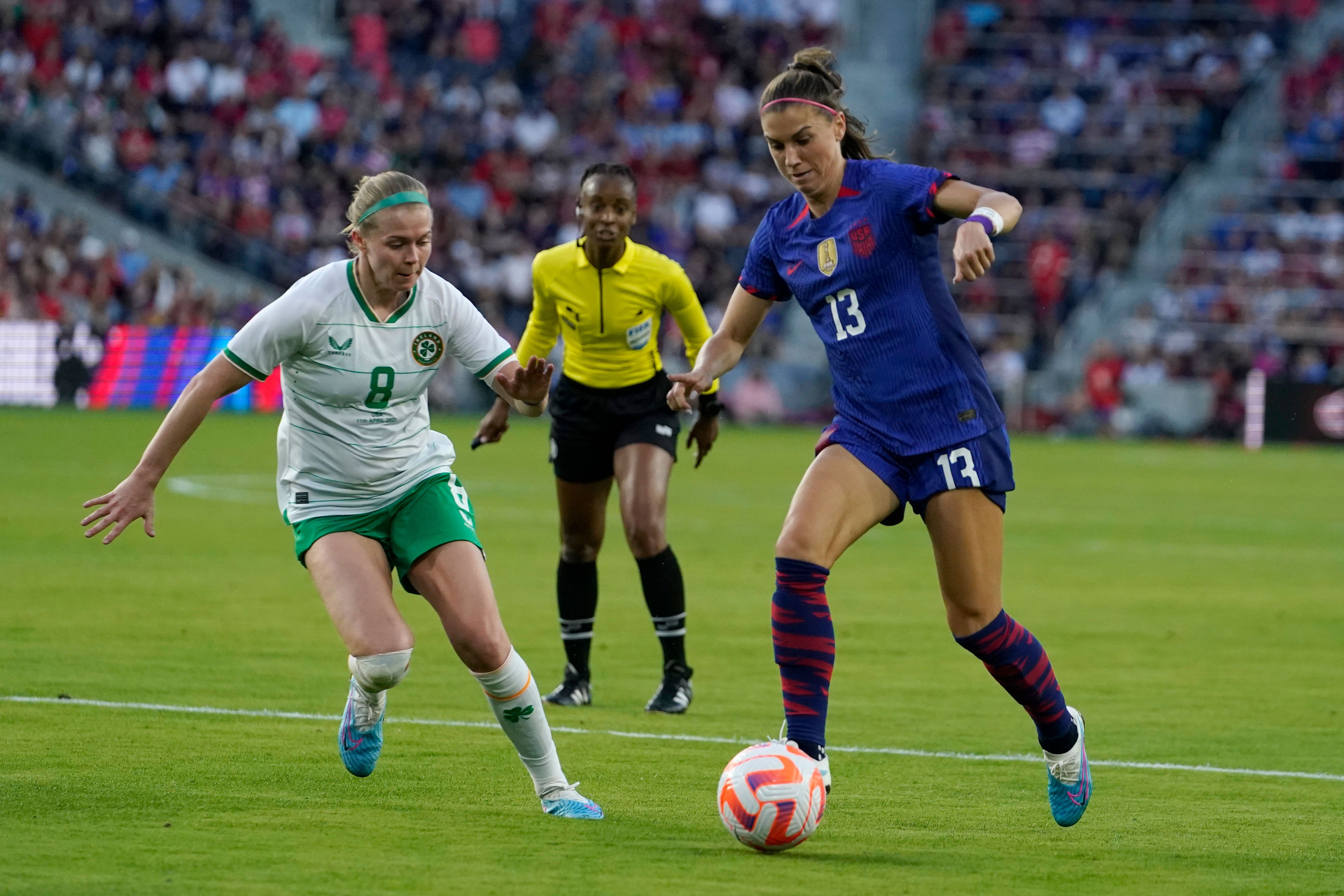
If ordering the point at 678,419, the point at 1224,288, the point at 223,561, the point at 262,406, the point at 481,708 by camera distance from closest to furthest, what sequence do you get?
the point at 481,708
the point at 678,419
the point at 223,561
the point at 262,406
the point at 1224,288

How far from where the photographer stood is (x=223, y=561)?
44.6 feet

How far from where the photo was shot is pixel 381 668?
610 cm

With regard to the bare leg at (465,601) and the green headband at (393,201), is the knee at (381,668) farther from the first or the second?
the green headband at (393,201)

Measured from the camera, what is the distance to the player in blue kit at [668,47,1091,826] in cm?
595

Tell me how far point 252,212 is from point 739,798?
28.4 meters

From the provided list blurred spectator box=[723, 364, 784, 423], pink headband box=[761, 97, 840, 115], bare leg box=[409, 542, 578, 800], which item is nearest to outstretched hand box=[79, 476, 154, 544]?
bare leg box=[409, 542, 578, 800]

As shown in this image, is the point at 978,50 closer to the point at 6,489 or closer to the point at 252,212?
the point at 252,212

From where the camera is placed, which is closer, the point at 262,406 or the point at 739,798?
the point at 739,798

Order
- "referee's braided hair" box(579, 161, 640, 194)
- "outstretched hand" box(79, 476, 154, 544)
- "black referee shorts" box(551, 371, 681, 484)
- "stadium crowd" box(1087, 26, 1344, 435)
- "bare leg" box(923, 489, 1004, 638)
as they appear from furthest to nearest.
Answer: "stadium crowd" box(1087, 26, 1344, 435), "black referee shorts" box(551, 371, 681, 484), "referee's braided hair" box(579, 161, 640, 194), "bare leg" box(923, 489, 1004, 638), "outstretched hand" box(79, 476, 154, 544)

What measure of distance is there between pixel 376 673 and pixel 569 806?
0.75 meters

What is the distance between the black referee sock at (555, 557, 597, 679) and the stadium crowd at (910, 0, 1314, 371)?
79.3 ft

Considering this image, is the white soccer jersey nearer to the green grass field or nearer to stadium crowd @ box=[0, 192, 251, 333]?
the green grass field

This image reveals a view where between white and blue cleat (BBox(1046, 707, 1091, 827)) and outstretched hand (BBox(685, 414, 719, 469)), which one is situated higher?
outstretched hand (BBox(685, 414, 719, 469))

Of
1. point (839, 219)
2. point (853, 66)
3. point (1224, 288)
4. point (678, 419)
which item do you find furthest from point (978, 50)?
point (839, 219)
